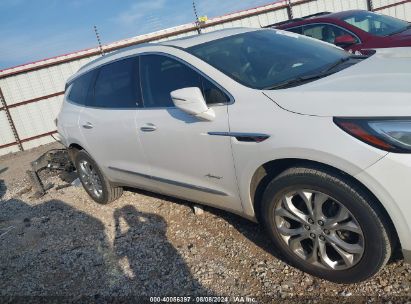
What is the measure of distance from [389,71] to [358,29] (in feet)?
15.1

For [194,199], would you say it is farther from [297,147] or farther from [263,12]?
[263,12]

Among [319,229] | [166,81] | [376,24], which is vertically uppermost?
[166,81]

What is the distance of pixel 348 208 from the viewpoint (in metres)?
2.49

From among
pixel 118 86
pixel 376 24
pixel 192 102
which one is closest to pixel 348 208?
pixel 192 102

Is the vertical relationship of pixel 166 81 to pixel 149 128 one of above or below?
above

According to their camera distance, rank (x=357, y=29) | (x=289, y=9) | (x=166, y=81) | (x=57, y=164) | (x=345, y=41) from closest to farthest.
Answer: (x=166, y=81)
(x=345, y=41)
(x=57, y=164)
(x=357, y=29)
(x=289, y=9)

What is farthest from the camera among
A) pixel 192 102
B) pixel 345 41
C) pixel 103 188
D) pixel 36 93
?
pixel 36 93

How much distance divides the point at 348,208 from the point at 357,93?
70 cm

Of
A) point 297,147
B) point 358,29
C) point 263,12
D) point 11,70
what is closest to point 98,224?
point 297,147

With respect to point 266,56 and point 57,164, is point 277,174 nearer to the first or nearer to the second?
point 266,56

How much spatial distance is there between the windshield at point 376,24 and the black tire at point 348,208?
5111 millimetres

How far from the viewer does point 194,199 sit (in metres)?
3.68

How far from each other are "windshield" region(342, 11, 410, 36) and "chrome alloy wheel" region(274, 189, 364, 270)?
5.09m

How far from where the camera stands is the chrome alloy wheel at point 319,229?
259cm
